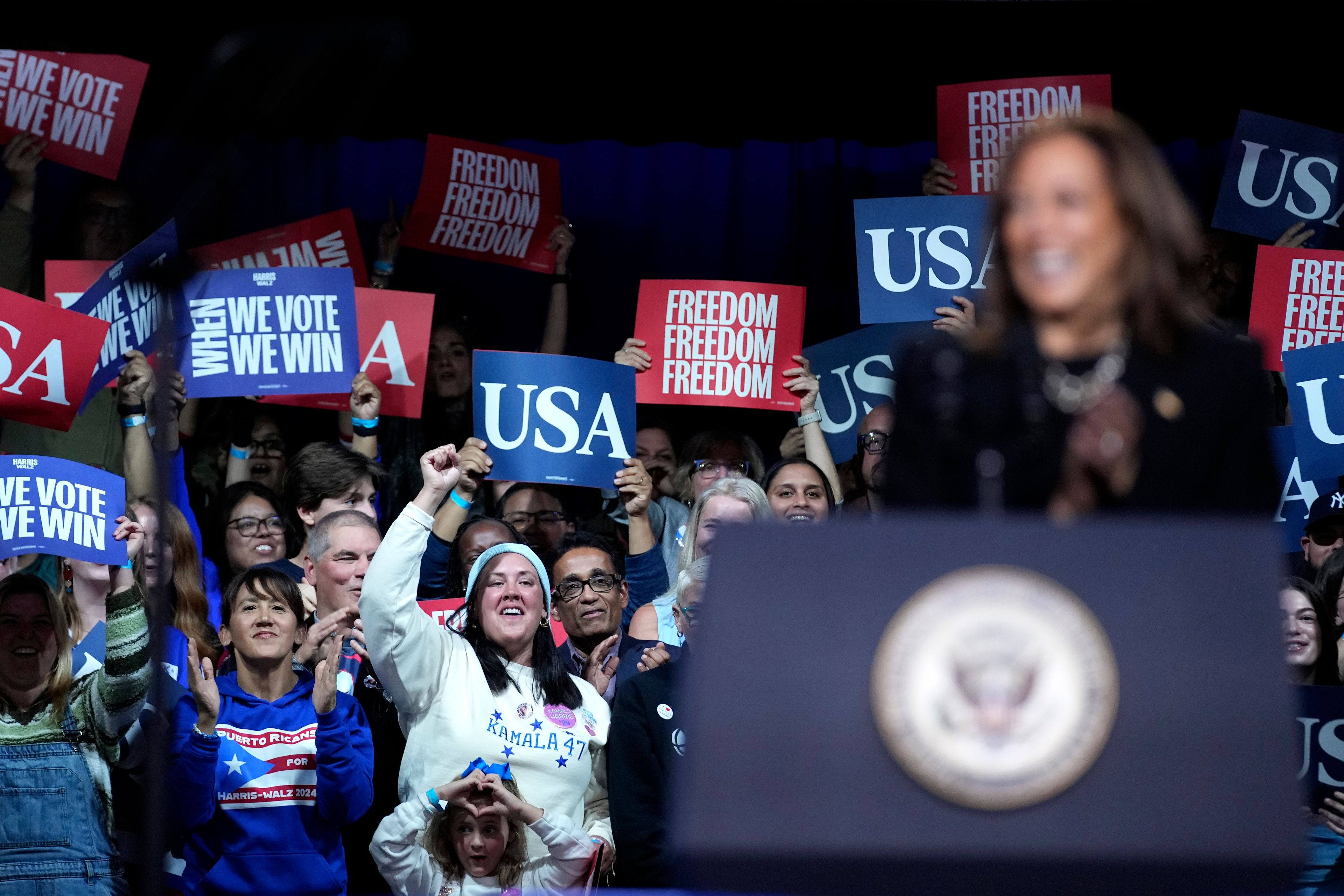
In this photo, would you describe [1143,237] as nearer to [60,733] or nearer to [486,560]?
[486,560]

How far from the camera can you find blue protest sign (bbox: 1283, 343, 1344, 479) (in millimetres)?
4160

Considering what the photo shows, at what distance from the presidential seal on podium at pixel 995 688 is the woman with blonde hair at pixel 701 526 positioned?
2.46 m

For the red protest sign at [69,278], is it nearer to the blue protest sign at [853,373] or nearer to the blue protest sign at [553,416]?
the blue protest sign at [553,416]

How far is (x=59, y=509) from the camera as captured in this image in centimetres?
353

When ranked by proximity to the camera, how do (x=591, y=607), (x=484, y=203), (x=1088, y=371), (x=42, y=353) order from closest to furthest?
1. (x=1088, y=371)
2. (x=591, y=607)
3. (x=42, y=353)
4. (x=484, y=203)

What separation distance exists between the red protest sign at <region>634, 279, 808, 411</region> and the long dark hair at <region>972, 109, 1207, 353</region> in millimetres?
3194

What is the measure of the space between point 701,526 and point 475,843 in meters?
1.01

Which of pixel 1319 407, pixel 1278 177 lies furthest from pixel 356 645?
pixel 1278 177

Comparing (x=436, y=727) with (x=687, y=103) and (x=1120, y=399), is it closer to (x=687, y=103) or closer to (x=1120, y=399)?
(x=1120, y=399)

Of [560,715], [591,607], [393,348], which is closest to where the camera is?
[560,715]

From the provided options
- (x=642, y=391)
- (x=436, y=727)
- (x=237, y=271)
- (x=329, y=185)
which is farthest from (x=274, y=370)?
(x=329, y=185)

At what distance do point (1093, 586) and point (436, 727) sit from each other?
2.26 m

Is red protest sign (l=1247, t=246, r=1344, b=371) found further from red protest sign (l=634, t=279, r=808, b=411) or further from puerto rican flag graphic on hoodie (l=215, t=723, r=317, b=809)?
puerto rican flag graphic on hoodie (l=215, t=723, r=317, b=809)

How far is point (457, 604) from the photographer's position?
3734mm
